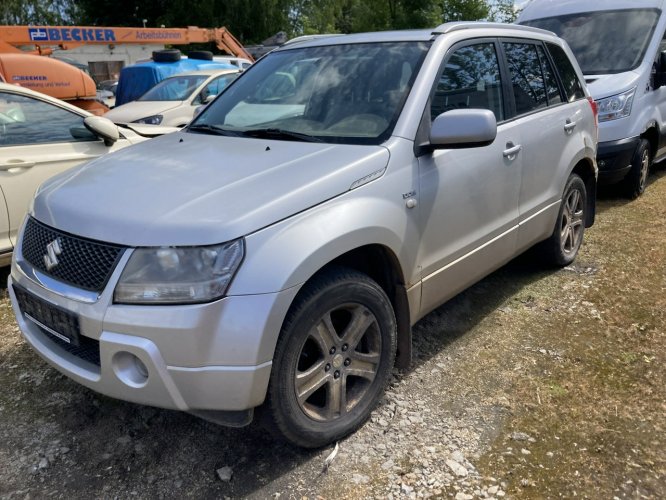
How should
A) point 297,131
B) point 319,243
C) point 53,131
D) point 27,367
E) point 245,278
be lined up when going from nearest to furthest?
point 245,278, point 319,243, point 297,131, point 27,367, point 53,131

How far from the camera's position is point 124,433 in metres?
2.84

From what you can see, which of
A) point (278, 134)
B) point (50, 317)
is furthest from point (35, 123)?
point (50, 317)

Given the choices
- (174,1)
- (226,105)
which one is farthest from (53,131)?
(174,1)

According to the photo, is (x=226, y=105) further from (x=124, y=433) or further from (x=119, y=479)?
(x=119, y=479)

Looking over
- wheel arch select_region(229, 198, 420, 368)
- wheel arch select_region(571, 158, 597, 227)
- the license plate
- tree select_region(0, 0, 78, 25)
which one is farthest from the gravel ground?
tree select_region(0, 0, 78, 25)

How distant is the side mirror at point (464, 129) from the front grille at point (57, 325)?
178 centimetres

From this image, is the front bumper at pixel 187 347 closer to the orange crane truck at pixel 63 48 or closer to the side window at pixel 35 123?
the side window at pixel 35 123

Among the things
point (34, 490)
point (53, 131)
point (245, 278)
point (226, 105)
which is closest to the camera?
point (245, 278)

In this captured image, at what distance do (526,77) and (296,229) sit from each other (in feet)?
7.95

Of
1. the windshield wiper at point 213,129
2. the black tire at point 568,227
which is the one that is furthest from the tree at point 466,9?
the windshield wiper at point 213,129

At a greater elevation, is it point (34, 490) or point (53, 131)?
point (53, 131)

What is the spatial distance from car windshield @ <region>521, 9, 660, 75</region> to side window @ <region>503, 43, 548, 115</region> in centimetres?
306

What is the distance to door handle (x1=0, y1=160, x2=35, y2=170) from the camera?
434 cm

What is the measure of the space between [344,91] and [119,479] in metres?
2.20
